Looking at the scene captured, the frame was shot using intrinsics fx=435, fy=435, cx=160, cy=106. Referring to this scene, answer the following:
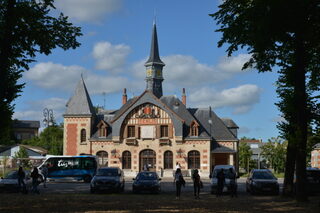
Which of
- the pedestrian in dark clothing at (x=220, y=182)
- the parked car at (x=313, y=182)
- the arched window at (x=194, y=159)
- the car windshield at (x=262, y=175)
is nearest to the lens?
the pedestrian in dark clothing at (x=220, y=182)

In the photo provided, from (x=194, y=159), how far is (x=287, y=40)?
30.7 m

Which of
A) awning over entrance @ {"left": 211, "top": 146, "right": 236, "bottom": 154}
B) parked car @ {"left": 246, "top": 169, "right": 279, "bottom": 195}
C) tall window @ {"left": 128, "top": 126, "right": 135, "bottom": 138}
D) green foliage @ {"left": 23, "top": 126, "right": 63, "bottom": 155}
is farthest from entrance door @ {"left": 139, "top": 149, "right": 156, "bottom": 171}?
parked car @ {"left": 246, "top": 169, "right": 279, "bottom": 195}

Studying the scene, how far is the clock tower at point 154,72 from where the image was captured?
64688 millimetres

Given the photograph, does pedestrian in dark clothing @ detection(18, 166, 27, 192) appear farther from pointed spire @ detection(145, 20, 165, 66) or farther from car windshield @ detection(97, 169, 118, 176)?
pointed spire @ detection(145, 20, 165, 66)

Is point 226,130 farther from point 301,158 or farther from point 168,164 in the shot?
point 301,158

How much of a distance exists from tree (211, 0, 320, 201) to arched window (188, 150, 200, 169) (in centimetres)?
2671

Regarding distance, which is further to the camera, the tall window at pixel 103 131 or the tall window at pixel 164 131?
the tall window at pixel 103 131

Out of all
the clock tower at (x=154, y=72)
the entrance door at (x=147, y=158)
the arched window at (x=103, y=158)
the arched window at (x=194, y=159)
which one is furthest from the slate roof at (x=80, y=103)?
the clock tower at (x=154, y=72)

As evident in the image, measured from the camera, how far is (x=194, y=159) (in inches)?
1901

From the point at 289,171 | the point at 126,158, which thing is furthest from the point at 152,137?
the point at 289,171

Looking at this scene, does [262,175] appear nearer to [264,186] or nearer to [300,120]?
[264,186]

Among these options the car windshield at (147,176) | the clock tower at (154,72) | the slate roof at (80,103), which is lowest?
the car windshield at (147,176)

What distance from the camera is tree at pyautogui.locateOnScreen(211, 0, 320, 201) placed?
17.0 m

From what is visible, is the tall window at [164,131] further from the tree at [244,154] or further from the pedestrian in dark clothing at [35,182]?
the pedestrian in dark clothing at [35,182]
